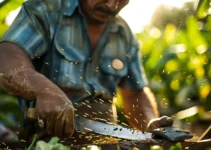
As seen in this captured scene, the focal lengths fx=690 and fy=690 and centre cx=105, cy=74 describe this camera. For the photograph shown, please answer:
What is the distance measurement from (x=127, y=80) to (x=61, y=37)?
42cm

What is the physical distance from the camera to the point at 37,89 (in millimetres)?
2225

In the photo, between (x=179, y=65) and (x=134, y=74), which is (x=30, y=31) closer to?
(x=134, y=74)

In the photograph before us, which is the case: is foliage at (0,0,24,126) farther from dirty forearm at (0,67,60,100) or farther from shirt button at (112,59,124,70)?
dirty forearm at (0,67,60,100)

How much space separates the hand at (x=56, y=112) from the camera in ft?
6.89

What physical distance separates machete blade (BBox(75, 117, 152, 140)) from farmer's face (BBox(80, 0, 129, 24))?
1.32ft

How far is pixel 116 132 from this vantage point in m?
2.41

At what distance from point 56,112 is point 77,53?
1.88ft

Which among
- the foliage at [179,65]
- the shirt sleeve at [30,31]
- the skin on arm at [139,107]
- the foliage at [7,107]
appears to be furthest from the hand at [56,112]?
the foliage at [179,65]

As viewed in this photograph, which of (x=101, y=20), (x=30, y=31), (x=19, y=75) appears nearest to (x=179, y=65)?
(x=101, y=20)

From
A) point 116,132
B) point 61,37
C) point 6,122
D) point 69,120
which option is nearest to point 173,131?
point 116,132

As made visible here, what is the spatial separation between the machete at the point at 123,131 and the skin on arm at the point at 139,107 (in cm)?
33

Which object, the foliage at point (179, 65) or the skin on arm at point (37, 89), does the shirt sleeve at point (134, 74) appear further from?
the foliage at point (179, 65)

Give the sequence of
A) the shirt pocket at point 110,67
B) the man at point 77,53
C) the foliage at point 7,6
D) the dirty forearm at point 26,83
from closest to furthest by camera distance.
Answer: the dirty forearm at point 26,83 → the man at point 77,53 → the shirt pocket at point 110,67 → the foliage at point 7,6

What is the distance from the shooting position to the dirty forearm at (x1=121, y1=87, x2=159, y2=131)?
111 inches
